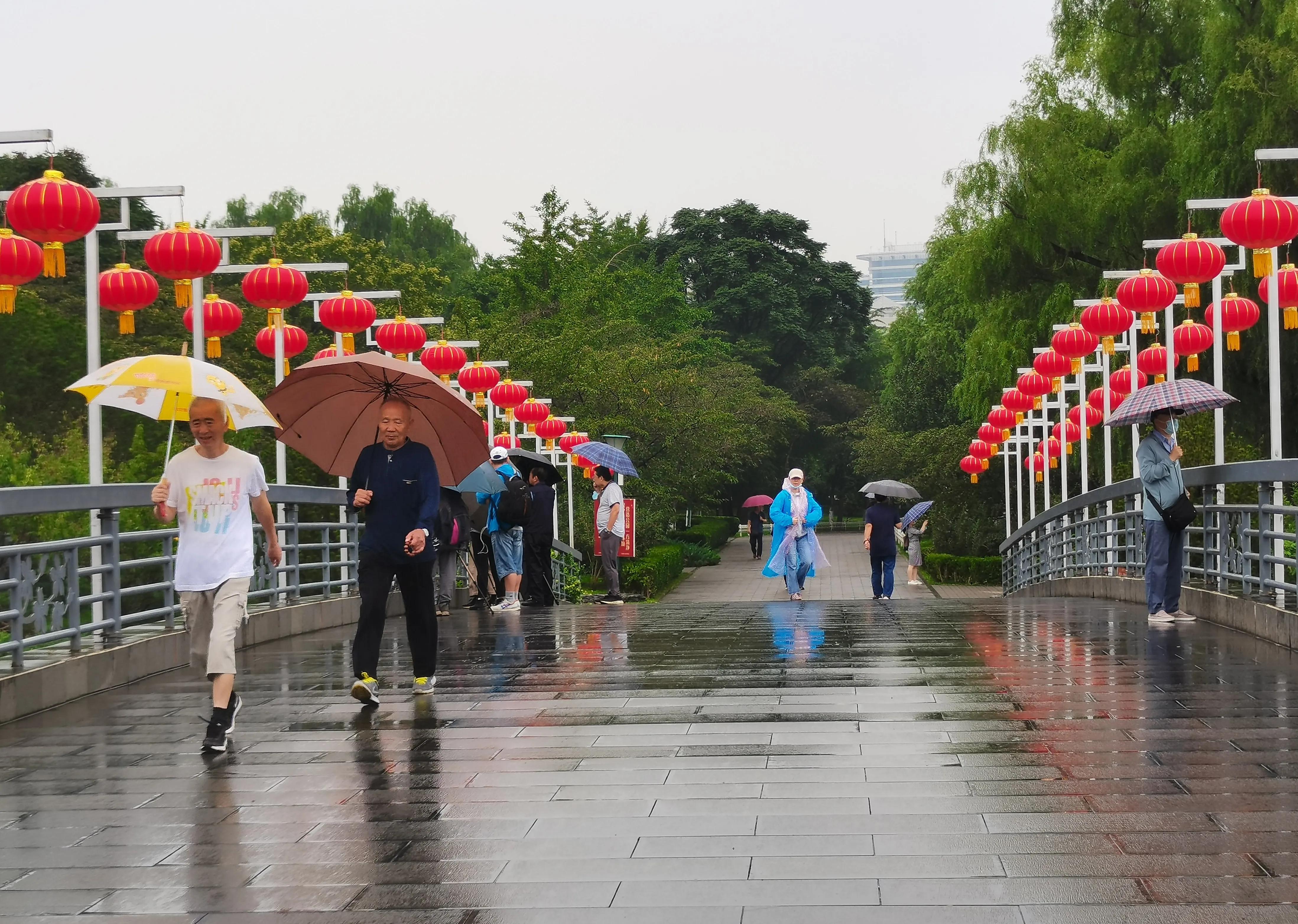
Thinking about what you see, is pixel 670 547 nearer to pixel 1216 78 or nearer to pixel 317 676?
pixel 1216 78

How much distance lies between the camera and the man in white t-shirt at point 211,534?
6.75 m

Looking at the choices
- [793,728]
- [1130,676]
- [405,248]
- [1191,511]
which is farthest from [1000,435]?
[405,248]

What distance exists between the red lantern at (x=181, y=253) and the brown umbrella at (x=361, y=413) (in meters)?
3.04

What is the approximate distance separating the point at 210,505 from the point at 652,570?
2803 cm

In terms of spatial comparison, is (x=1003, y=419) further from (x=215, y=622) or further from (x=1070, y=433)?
(x=215, y=622)

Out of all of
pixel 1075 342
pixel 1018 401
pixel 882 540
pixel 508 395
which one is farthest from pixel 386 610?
pixel 1018 401

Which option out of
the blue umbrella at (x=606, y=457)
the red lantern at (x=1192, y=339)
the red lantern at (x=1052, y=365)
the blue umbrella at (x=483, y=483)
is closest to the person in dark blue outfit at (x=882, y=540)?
the red lantern at (x=1052, y=365)

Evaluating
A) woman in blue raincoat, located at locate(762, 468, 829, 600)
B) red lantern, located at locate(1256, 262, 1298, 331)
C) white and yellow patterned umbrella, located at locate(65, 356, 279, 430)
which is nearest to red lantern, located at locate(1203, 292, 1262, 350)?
red lantern, located at locate(1256, 262, 1298, 331)

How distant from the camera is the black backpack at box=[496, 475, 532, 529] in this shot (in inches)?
583

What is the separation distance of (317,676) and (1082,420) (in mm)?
16207

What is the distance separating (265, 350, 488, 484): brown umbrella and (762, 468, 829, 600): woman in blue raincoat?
30.0ft

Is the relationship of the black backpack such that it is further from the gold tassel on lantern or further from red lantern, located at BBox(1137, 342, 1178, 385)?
red lantern, located at BBox(1137, 342, 1178, 385)

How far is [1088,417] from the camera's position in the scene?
1001 inches

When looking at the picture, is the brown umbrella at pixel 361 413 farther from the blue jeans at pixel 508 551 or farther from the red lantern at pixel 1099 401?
the red lantern at pixel 1099 401
